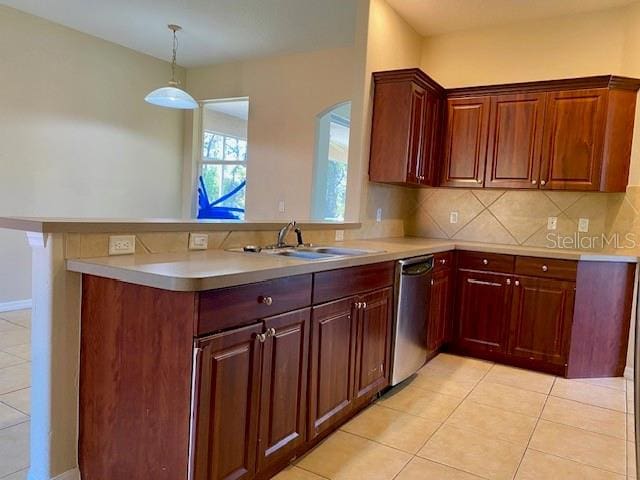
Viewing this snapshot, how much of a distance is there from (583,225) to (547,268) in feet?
2.39

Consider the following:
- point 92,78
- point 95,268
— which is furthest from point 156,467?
point 92,78

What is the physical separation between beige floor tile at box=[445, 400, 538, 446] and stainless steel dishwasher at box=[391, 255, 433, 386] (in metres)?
0.42

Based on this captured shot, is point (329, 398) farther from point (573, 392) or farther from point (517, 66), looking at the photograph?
point (517, 66)

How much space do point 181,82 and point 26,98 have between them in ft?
6.51

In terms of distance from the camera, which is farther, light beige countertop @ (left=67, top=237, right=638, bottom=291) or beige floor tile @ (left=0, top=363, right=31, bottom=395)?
beige floor tile @ (left=0, top=363, right=31, bottom=395)

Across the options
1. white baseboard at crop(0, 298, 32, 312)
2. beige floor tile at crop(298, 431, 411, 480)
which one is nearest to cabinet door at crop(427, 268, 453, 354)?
beige floor tile at crop(298, 431, 411, 480)

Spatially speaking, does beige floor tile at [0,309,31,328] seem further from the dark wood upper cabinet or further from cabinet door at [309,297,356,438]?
the dark wood upper cabinet

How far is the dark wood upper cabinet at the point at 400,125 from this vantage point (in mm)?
3477

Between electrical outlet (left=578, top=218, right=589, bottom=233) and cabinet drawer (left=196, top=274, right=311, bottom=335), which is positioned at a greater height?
electrical outlet (left=578, top=218, right=589, bottom=233)

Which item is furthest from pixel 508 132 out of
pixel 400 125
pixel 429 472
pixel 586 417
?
pixel 429 472

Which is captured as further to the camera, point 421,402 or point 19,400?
point 421,402

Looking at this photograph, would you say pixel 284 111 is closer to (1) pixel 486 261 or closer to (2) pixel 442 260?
(2) pixel 442 260

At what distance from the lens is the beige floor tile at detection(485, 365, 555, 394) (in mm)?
3156

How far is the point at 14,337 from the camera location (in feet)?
11.9
